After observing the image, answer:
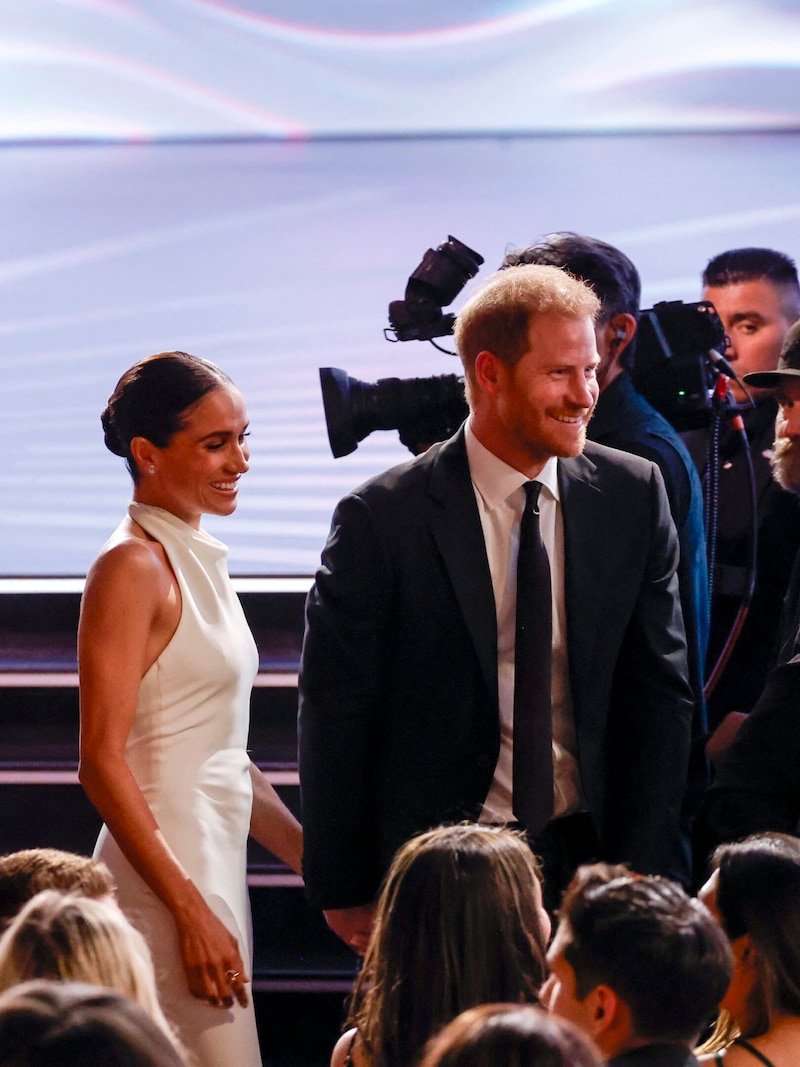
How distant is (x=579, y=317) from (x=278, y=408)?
1332mm

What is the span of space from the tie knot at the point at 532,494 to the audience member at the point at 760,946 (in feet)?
1.69

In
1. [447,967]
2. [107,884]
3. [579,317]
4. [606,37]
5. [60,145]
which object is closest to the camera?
[447,967]

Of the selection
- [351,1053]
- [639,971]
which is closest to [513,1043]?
[639,971]

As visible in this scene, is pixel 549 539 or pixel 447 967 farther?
pixel 549 539

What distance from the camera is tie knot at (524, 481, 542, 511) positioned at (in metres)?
1.87

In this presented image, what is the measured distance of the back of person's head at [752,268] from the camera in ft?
9.80

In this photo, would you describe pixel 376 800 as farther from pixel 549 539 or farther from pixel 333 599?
pixel 549 539

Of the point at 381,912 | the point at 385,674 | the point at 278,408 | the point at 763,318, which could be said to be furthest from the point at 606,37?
the point at 381,912

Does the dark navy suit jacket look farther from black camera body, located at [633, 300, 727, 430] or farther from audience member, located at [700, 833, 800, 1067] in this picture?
black camera body, located at [633, 300, 727, 430]

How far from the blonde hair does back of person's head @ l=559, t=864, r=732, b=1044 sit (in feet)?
2.41

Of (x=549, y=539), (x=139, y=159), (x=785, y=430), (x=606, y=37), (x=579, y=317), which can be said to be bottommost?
(x=549, y=539)

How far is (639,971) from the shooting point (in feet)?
4.44

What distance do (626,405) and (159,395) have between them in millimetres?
804

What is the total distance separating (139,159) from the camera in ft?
10.3
